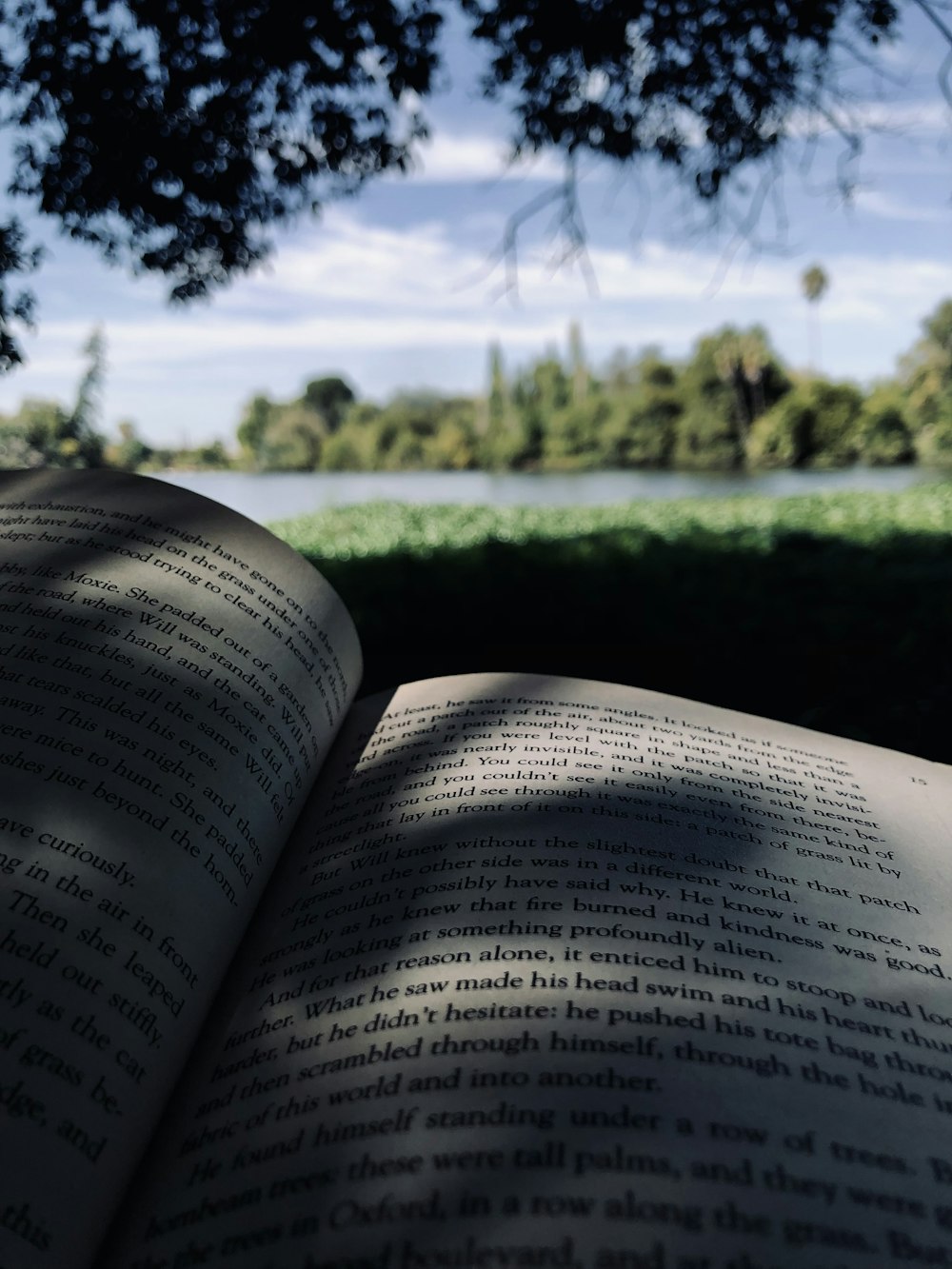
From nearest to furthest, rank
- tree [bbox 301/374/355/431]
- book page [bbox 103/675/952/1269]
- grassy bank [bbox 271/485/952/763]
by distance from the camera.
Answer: book page [bbox 103/675/952/1269] → grassy bank [bbox 271/485/952/763] → tree [bbox 301/374/355/431]

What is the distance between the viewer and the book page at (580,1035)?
0.58 m

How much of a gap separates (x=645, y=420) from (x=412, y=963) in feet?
94.3

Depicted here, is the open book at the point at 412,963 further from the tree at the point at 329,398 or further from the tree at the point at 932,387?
the tree at the point at 932,387

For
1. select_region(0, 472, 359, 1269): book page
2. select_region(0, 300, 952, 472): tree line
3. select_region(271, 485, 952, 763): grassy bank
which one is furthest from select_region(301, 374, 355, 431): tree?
select_region(0, 472, 359, 1269): book page

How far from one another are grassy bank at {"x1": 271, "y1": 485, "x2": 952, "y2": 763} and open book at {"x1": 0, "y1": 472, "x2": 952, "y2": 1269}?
1.33 m

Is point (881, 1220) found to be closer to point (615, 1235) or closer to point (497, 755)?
point (615, 1235)

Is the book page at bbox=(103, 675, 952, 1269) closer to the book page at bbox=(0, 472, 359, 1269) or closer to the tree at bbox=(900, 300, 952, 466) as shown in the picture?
the book page at bbox=(0, 472, 359, 1269)

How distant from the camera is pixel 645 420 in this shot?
92.4 feet

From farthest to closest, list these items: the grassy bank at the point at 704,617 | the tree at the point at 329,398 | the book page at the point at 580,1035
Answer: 1. the tree at the point at 329,398
2. the grassy bank at the point at 704,617
3. the book page at the point at 580,1035

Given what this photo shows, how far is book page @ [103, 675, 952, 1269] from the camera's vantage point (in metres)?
0.58

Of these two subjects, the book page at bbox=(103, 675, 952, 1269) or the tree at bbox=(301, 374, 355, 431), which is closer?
the book page at bbox=(103, 675, 952, 1269)

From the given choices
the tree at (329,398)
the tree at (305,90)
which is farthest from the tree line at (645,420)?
the tree at (305,90)

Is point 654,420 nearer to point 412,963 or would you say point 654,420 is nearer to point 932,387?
point 932,387

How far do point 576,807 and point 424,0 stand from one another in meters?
3.98
